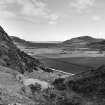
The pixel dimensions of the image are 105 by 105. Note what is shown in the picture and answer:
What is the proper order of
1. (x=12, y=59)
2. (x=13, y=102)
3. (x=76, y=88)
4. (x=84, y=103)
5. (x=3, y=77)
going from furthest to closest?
(x=12, y=59) → (x=76, y=88) → (x=3, y=77) → (x=84, y=103) → (x=13, y=102)

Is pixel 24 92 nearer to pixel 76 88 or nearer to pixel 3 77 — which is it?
pixel 3 77

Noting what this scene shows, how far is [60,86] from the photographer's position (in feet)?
51.3

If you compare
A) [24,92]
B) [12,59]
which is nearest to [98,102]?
[24,92]

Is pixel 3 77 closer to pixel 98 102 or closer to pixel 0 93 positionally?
pixel 0 93

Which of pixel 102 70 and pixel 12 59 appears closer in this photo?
pixel 102 70

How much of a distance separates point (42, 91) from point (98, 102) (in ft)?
14.3

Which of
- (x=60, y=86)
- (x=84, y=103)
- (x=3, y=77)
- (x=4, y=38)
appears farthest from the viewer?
(x=4, y=38)

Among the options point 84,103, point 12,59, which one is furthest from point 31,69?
point 84,103

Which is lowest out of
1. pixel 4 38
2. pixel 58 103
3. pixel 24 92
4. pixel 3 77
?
pixel 58 103

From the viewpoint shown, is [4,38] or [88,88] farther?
[4,38]

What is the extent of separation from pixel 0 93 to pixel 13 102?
3.93 ft

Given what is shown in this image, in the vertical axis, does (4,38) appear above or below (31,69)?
above

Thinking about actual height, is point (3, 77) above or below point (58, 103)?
above

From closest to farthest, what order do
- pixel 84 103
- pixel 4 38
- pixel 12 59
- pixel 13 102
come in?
pixel 13 102 < pixel 84 103 < pixel 12 59 < pixel 4 38
